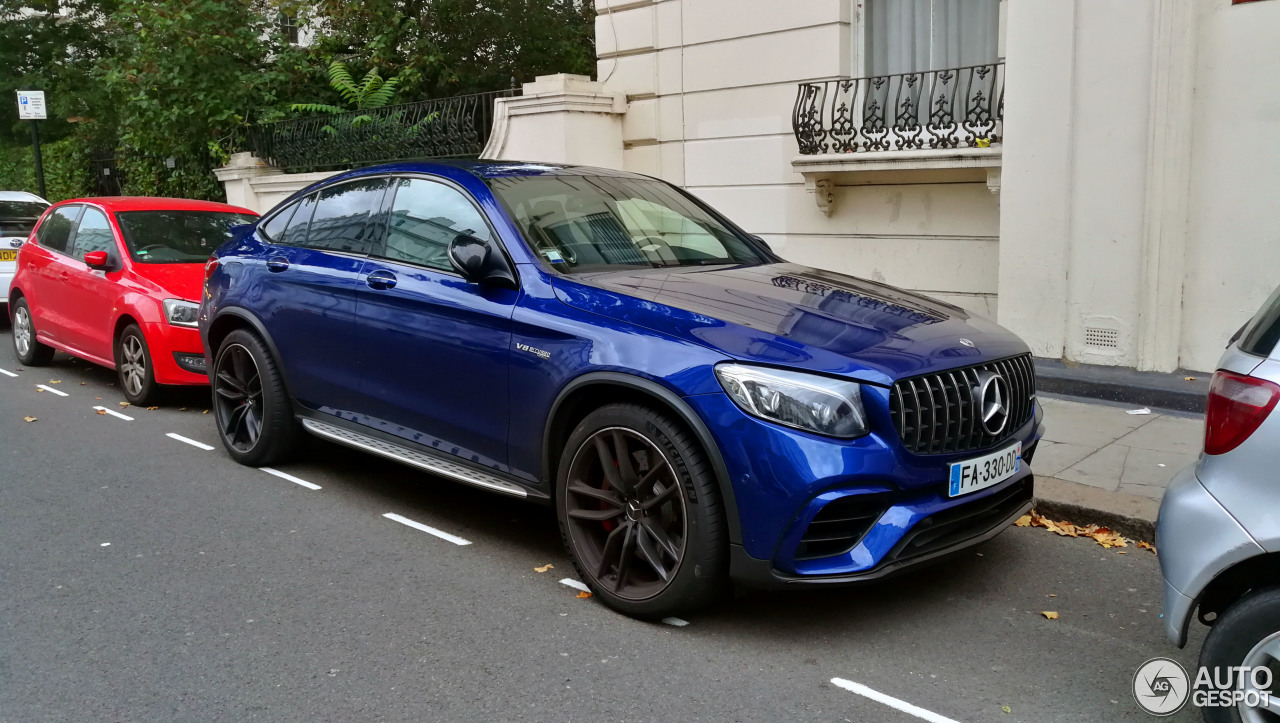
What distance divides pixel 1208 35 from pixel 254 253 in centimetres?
633

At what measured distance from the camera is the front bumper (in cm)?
383

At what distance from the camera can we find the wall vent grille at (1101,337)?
7938 millimetres

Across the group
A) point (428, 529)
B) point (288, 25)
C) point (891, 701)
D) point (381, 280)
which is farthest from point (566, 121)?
point (288, 25)

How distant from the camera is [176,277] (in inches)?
341

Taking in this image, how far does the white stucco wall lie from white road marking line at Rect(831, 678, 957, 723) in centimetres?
610

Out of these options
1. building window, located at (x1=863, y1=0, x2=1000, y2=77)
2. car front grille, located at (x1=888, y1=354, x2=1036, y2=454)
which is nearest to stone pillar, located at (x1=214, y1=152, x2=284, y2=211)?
building window, located at (x1=863, y1=0, x2=1000, y2=77)

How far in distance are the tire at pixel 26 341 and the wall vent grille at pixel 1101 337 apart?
9141 millimetres

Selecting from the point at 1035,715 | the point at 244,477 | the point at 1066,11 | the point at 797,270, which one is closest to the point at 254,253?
the point at 244,477

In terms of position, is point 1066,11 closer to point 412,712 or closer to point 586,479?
point 586,479

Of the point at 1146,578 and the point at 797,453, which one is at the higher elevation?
the point at 797,453

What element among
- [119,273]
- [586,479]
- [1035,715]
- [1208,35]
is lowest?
[1035,715]

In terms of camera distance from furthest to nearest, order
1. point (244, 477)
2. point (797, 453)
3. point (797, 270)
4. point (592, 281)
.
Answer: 1. point (244, 477)
2. point (797, 270)
3. point (592, 281)
4. point (797, 453)

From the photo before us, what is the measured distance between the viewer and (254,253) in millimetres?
6445

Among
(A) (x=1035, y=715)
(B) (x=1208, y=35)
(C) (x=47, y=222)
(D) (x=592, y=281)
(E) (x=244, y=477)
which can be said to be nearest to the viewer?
(A) (x=1035, y=715)
